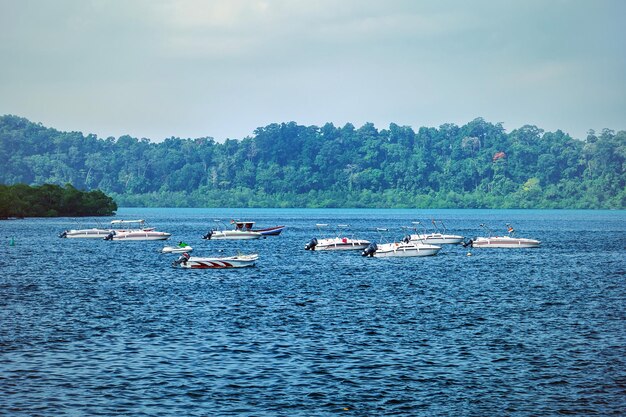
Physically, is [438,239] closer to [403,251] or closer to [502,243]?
[502,243]

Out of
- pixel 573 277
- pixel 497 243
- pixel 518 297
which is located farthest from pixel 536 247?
pixel 518 297

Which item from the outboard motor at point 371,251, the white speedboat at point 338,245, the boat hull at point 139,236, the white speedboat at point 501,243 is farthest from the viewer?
the boat hull at point 139,236

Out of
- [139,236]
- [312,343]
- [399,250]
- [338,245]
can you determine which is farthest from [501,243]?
[312,343]

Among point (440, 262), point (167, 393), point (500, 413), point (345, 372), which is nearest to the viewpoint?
point (500, 413)

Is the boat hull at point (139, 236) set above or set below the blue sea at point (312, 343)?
above

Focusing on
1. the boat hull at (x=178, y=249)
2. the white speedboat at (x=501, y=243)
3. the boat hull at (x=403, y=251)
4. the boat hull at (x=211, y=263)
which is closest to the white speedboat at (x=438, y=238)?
the white speedboat at (x=501, y=243)

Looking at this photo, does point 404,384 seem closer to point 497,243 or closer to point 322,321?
point 322,321

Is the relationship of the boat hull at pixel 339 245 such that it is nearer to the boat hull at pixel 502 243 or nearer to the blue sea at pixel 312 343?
the boat hull at pixel 502 243

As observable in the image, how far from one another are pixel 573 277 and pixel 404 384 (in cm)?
6637

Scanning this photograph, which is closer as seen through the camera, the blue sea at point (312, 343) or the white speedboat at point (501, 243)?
the blue sea at point (312, 343)

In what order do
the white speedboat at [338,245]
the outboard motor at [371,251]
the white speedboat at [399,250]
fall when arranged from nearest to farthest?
the white speedboat at [399,250] → the outboard motor at [371,251] → the white speedboat at [338,245]

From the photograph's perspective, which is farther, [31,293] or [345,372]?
[31,293]

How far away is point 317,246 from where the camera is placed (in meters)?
160

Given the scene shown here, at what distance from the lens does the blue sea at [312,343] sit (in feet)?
152
